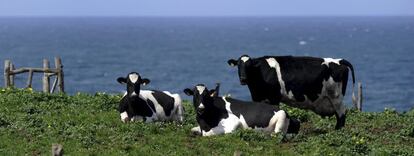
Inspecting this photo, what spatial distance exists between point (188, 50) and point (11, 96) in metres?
163

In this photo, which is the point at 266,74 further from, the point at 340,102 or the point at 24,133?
the point at 24,133

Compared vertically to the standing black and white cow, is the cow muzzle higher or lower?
lower

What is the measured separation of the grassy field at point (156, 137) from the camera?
1714 cm

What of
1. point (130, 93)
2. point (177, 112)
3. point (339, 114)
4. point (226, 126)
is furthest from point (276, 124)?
point (130, 93)

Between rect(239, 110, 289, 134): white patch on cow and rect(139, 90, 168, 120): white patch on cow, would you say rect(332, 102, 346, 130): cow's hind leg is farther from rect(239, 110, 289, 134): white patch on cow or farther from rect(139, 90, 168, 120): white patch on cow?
rect(139, 90, 168, 120): white patch on cow

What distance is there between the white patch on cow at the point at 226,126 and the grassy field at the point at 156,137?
2.06 ft

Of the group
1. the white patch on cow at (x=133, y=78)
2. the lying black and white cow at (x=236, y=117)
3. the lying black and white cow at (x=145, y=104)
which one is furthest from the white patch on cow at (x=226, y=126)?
the white patch on cow at (x=133, y=78)

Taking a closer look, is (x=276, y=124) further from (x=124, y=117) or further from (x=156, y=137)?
(x=124, y=117)

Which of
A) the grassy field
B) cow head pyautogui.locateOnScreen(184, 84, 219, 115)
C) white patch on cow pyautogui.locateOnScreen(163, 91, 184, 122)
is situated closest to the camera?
the grassy field

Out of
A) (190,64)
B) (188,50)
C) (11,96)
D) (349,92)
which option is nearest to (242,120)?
(11,96)

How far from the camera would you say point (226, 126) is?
63.6ft

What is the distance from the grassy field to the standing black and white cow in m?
0.96

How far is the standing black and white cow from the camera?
21.2 meters

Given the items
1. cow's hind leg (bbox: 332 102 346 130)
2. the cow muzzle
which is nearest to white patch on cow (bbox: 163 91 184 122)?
the cow muzzle
